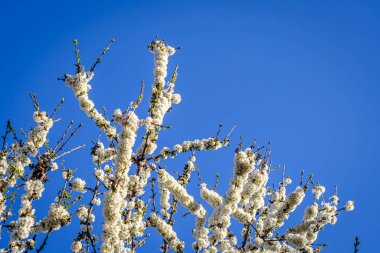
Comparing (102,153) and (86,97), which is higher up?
(86,97)

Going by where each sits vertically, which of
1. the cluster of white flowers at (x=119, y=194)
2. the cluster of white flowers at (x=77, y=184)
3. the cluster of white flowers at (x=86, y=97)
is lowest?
the cluster of white flowers at (x=119, y=194)

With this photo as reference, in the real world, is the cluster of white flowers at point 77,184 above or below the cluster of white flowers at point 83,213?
above

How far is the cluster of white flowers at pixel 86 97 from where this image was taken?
9.84 metres

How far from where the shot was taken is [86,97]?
33.6 feet

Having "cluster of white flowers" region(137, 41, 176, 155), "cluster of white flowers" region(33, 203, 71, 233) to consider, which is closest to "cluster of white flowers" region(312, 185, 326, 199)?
"cluster of white flowers" region(137, 41, 176, 155)

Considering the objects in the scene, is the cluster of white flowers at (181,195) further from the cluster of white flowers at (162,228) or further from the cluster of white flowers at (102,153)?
the cluster of white flowers at (102,153)

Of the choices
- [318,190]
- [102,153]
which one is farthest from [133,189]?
[318,190]

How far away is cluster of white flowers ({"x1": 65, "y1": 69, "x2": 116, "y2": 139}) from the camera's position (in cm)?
984

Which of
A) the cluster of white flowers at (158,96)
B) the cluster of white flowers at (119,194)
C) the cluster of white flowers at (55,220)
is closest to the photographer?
the cluster of white flowers at (119,194)

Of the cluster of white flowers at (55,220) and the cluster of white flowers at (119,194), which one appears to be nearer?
the cluster of white flowers at (119,194)

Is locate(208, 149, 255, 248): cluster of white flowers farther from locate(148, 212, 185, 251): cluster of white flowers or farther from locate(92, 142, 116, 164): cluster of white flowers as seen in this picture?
locate(92, 142, 116, 164): cluster of white flowers

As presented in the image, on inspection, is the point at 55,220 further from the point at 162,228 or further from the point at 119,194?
the point at 162,228

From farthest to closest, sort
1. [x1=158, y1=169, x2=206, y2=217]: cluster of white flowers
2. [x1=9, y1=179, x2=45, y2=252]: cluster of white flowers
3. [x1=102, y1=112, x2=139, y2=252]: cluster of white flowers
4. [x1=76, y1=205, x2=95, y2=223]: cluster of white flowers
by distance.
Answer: [x1=158, y1=169, x2=206, y2=217]: cluster of white flowers < [x1=76, y1=205, x2=95, y2=223]: cluster of white flowers < [x1=9, y1=179, x2=45, y2=252]: cluster of white flowers < [x1=102, y1=112, x2=139, y2=252]: cluster of white flowers

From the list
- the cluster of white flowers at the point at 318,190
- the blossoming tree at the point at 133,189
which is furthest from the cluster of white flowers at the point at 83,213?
the cluster of white flowers at the point at 318,190
